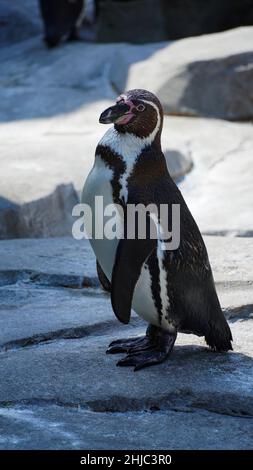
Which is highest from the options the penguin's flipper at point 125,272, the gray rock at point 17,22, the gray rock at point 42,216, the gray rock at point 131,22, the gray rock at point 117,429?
the penguin's flipper at point 125,272

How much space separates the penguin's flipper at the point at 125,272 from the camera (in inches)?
127

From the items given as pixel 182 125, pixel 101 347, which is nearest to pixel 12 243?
pixel 101 347

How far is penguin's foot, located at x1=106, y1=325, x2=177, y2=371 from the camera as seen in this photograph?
3.37 meters

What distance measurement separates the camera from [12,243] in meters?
5.21

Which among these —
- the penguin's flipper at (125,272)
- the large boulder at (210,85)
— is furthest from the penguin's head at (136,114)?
the large boulder at (210,85)

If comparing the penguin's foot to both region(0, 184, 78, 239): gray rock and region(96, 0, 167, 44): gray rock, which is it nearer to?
region(0, 184, 78, 239): gray rock

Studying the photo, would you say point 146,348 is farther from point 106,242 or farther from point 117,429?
point 117,429

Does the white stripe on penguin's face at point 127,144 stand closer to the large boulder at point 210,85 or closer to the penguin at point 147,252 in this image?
the penguin at point 147,252

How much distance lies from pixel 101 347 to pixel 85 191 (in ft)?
1.94

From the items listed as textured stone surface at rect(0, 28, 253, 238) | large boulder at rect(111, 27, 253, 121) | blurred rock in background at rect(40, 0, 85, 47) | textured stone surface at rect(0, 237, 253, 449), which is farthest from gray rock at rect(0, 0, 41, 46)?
textured stone surface at rect(0, 237, 253, 449)

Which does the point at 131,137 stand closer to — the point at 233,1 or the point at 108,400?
the point at 108,400

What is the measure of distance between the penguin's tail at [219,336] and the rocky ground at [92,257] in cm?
3
